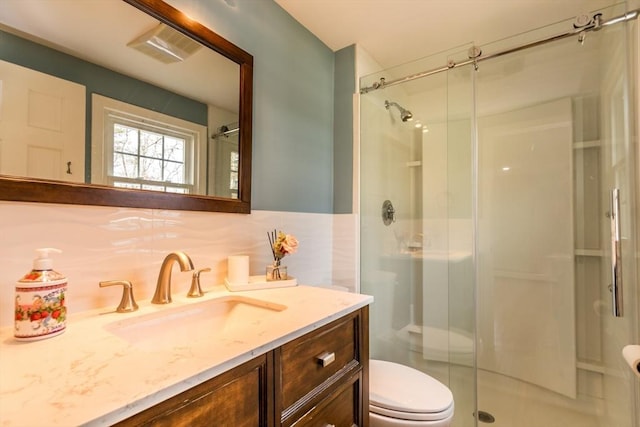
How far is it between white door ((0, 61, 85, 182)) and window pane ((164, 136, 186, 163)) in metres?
0.25

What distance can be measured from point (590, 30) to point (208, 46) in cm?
180

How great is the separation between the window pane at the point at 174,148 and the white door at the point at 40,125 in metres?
0.25

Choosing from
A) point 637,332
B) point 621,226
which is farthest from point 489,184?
point 637,332

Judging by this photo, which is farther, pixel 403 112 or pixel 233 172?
pixel 403 112

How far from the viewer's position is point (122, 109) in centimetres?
95

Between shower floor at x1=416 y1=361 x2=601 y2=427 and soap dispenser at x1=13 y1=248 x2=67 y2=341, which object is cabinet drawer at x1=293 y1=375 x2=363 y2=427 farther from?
shower floor at x1=416 y1=361 x2=601 y2=427

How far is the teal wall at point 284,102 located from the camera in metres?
1.38

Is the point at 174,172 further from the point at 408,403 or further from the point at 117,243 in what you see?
the point at 408,403

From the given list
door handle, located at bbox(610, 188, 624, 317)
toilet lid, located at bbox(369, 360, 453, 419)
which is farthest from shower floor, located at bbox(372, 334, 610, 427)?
door handle, located at bbox(610, 188, 624, 317)

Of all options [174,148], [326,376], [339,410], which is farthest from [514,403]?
[174,148]

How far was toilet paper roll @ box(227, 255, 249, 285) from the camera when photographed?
1.17 m

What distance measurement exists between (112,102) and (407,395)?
1.56 meters

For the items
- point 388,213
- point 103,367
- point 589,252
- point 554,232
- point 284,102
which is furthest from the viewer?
point 388,213

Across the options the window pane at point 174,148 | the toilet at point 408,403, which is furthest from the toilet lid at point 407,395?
the window pane at point 174,148
